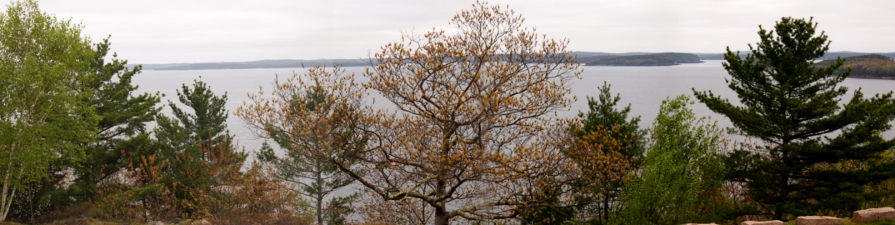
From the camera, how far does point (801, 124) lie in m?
18.2

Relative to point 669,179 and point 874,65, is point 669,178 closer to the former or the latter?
point 669,179

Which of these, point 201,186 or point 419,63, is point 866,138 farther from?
point 201,186

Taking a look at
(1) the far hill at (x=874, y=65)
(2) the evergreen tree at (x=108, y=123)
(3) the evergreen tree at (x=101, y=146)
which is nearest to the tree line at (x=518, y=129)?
(3) the evergreen tree at (x=101, y=146)

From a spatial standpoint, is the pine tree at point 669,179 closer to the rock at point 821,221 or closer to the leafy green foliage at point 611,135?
the leafy green foliage at point 611,135

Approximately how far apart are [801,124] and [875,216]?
5.39m

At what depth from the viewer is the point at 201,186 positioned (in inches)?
1062

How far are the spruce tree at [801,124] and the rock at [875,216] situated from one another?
13.5ft

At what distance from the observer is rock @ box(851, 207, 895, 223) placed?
13.2 m

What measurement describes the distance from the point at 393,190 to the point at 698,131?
943cm

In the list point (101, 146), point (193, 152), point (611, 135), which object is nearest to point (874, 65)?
point (611, 135)

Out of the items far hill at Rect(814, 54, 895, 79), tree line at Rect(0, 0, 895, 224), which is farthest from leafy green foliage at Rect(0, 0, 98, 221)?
far hill at Rect(814, 54, 895, 79)

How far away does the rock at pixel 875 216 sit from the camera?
43.4 ft

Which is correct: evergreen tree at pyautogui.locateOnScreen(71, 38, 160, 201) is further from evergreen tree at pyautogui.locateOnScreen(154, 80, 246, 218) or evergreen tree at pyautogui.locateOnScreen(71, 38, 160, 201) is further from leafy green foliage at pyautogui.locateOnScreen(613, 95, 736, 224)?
leafy green foliage at pyautogui.locateOnScreen(613, 95, 736, 224)

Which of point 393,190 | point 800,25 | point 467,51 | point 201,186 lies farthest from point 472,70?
point 201,186
